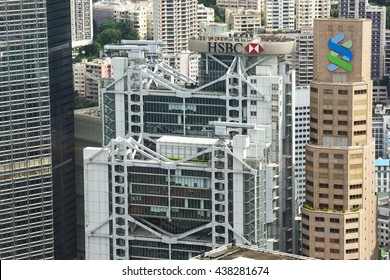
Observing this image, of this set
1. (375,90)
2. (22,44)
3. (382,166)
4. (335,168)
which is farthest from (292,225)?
(375,90)

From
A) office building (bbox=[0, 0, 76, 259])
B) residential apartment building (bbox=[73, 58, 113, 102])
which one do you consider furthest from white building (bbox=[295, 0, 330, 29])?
office building (bbox=[0, 0, 76, 259])

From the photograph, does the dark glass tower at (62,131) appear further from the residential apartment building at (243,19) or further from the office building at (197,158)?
the residential apartment building at (243,19)

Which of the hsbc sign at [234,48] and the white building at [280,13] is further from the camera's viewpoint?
the white building at [280,13]

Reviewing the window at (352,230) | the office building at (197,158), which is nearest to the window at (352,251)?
the window at (352,230)

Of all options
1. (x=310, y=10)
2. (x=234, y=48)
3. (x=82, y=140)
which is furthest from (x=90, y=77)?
(x=234, y=48)

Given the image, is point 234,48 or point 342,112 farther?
point 234,48

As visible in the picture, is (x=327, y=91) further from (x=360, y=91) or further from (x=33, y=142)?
(x=33, y=142)

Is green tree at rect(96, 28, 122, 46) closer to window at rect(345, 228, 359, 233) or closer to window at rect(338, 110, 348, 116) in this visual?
window at rect(338, 110, 348, 116)
